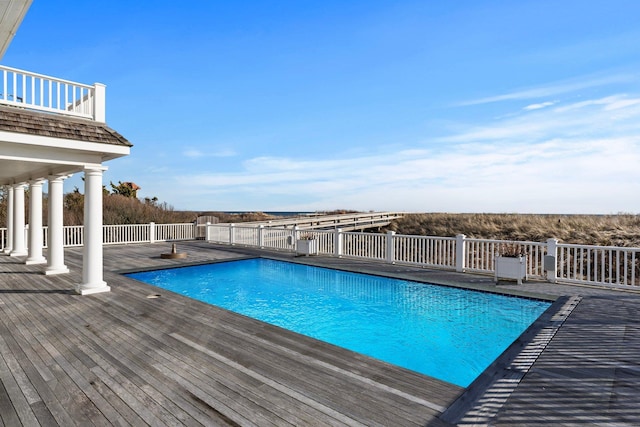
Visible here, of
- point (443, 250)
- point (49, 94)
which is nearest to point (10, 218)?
point (49, 94)

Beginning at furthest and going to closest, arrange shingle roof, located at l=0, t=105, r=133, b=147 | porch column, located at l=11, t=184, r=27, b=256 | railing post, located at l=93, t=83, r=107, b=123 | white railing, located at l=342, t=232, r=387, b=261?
porch column, located at l=11, t=184, r=27, b=256, white railing, located at l=342, t=232, r=387, b=261, railing post, located at l=93, t=83, r=107, b=123, shingle roof, located at l=0, t=105, r=133, b=147

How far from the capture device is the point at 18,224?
11.0 meters

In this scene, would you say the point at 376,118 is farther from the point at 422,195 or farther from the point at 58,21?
the point at 58,21

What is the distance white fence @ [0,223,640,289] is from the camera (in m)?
7.45

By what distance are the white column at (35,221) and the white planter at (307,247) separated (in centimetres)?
743

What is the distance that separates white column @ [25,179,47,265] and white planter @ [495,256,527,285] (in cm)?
1180

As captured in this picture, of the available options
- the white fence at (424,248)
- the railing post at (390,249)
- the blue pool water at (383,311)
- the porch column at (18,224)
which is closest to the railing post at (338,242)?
the white fence at (424,248)

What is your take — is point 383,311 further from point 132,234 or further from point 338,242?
point 132,234

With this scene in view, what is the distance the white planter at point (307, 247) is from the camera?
11.6 m

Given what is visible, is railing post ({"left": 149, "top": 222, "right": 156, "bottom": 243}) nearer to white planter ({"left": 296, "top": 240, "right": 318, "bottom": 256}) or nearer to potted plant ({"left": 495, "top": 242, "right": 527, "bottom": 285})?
white planter ({"left": 296, "top": 240, "right": 318, "bottom": 256})

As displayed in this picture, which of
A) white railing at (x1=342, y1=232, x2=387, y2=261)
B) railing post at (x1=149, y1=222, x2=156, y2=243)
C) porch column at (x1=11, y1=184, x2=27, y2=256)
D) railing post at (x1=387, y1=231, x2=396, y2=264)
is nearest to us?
railing post at (x1=387, y1=231, x2=396, y2=264)

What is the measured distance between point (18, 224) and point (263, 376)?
40.2ft

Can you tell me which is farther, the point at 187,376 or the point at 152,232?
the point at 152,232

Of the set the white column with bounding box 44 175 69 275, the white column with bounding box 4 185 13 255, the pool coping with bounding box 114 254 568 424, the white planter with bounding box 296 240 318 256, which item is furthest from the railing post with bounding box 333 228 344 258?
the white column with bounding box 4 185 13 255
